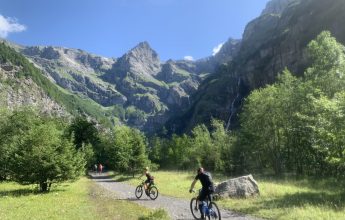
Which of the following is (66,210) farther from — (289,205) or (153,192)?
(289,205)

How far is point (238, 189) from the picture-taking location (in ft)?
104

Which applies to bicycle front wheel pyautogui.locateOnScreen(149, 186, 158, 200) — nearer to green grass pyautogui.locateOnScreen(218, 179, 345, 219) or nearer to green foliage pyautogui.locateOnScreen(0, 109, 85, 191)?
green grass pyautogui.locateOnScreen(218, 179, 345, 219)

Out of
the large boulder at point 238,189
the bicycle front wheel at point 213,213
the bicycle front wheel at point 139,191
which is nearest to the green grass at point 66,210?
the bicycle front wheel at point 213,213

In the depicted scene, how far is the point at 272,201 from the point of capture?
92.6ft

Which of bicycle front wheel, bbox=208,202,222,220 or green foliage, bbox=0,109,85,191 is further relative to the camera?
green foliage, bbox=0,109,85,191

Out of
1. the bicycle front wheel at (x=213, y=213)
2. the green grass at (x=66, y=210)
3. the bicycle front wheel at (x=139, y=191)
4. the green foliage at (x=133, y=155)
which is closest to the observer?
the bicycle front wheel at (x=213, y=213)

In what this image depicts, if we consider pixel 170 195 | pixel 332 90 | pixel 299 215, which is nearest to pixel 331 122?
pixel 299 215

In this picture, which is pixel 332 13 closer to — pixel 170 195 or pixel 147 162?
pixel 147 162

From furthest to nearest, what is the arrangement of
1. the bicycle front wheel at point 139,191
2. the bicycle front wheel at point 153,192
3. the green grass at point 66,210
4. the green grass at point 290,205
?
the bicycle front wheel at point 139,191, the bicycle front wheel at point 153,192, the green grass at point 66,210, the green grass at point 290,205

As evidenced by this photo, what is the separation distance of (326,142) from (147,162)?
4707 cm

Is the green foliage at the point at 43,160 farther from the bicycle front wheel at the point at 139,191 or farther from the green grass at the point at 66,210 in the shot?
the bicycle front wheel at the point at 139,191

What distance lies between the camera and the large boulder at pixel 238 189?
1236 inches

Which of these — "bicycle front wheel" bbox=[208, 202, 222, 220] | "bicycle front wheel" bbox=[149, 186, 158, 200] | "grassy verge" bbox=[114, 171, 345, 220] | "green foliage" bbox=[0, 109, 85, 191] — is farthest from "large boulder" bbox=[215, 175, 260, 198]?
"green foliage" bbox=[0, 109, 85, 191]

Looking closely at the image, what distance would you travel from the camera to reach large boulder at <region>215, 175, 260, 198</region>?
3139 cm
